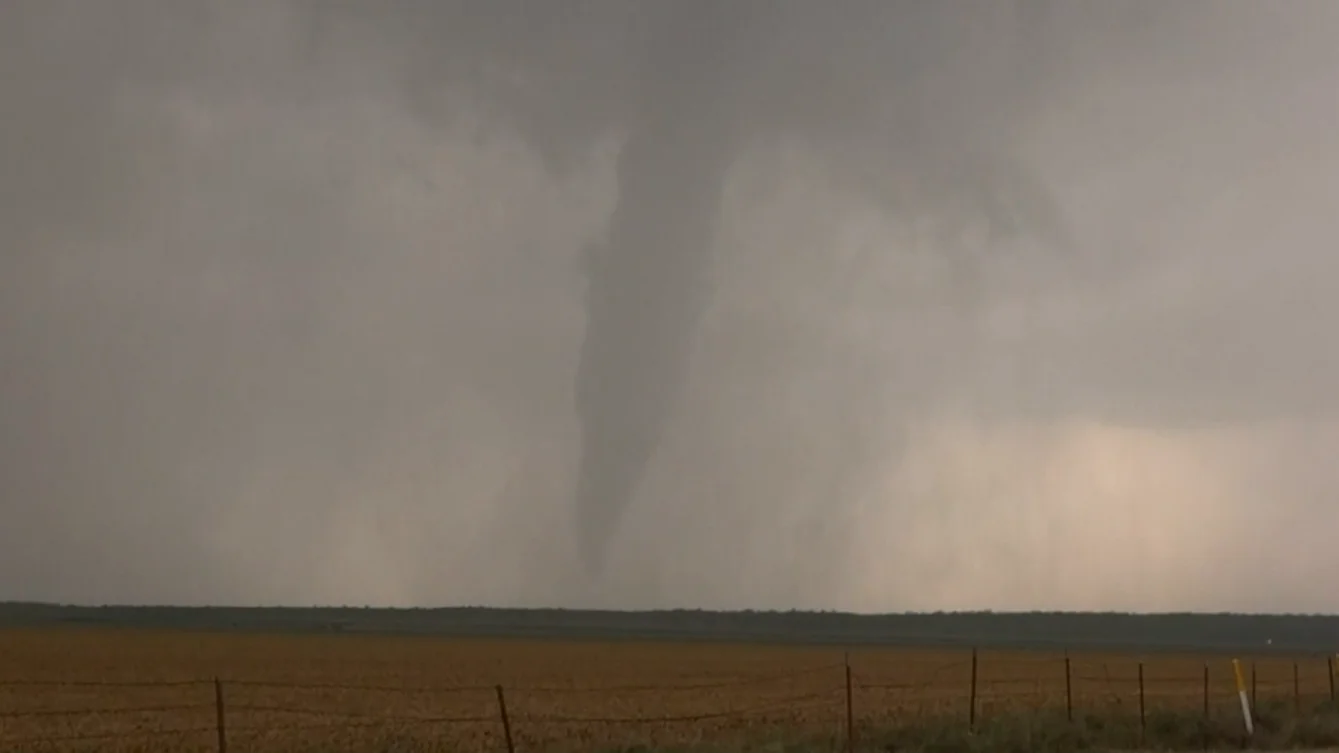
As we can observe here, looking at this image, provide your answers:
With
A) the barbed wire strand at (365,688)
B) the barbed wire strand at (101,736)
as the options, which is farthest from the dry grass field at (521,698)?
the barbed wire strand at (365,688)

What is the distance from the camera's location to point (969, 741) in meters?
25.8

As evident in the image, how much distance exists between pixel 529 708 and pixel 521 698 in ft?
16.6

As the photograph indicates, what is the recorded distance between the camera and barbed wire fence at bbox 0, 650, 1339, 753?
29266 mm

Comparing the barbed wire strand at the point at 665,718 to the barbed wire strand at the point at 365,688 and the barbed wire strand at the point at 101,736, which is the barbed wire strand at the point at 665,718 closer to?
the barbed wire strand at the point at 365,688

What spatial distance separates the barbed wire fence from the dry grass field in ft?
0.34

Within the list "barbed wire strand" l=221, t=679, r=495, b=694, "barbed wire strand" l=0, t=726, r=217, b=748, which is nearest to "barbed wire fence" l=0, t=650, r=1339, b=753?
"barbed wire strand" l=0, t=726, r=217, b=748

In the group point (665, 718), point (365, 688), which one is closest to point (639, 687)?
point (665, 718)

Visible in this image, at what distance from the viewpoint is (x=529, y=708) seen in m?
39.6

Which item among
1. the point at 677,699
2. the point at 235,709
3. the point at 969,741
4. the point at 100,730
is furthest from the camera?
the point at 677,699

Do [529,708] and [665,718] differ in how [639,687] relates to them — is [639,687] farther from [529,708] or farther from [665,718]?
[665,718]

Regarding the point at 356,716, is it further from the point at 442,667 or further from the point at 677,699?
the point at 442,667

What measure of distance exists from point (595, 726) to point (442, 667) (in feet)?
129

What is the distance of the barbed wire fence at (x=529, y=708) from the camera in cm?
2927

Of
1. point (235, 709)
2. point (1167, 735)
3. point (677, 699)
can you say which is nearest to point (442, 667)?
point (677, 699)
